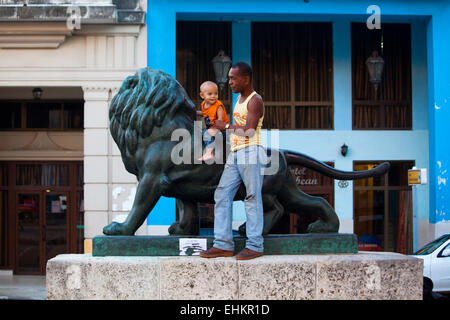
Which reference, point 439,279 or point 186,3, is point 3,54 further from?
point 439,279

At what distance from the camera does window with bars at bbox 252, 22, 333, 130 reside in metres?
15.3

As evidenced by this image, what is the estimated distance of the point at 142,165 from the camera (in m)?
5.11

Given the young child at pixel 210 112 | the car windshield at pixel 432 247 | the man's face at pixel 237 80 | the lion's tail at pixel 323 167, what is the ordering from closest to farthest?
the man's face at pixel 237 80 < the young child at pixel 210 112 < the lion's tail at pixel 323 167 < the car windshield at pixel 432 247

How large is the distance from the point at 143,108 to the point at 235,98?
10.0 metres

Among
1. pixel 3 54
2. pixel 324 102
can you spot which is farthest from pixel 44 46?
pixel 324 102

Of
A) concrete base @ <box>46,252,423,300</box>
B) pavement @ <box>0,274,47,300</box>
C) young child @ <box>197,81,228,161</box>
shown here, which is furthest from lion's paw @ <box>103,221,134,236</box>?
pavement @ <box>0,274,47,300</box>

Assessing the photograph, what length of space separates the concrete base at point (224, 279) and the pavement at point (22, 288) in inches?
310

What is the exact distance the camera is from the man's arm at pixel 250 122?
4758 millimetres

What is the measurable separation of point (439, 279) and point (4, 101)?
444 inches

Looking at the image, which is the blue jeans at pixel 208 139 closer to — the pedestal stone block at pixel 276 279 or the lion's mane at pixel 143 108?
the lion's mane at pixel 143 108

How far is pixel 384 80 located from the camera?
1552cm

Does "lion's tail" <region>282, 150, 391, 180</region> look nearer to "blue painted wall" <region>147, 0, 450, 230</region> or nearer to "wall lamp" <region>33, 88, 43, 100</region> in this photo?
"blue painted wall" <region>147, 0, 450, 230</region>

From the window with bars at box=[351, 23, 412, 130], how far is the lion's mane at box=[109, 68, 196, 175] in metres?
10.8

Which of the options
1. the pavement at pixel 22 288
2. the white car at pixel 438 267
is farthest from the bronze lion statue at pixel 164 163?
the pavement at pixel 22 288
